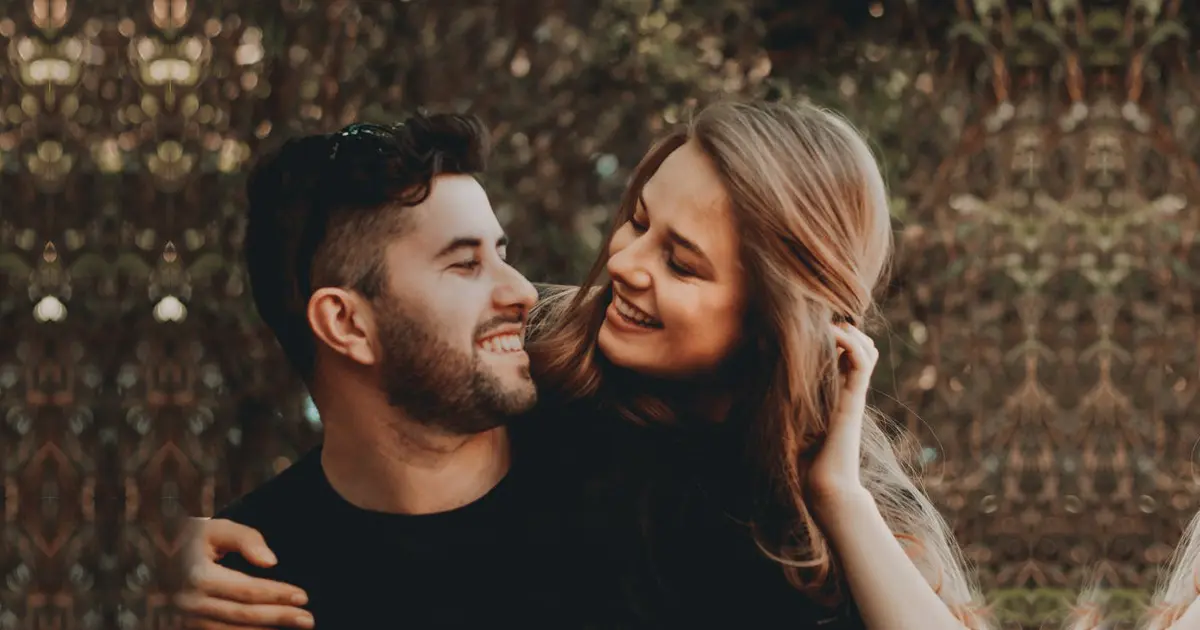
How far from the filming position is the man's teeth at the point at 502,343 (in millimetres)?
2471

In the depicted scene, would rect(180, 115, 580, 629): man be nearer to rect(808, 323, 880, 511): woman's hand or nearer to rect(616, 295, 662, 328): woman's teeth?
rect(616, 295, 662, 328): woman's teeth

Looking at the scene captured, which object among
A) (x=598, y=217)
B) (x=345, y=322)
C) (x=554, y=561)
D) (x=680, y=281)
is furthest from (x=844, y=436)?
(x=598, y=217)

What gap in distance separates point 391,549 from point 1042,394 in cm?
227

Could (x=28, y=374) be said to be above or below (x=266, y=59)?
below

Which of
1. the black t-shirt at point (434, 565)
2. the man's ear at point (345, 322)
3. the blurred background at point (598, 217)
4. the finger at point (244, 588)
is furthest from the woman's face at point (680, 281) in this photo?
the blurred background at point (598, 217)

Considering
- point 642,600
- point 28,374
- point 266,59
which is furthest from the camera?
point 266,59

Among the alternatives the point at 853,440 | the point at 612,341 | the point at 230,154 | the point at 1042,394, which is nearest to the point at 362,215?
the point at 612,341

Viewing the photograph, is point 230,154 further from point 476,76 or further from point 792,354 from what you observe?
point 792,354

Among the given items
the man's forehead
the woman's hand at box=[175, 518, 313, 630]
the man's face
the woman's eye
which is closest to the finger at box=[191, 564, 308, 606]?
the woman's hand at box=[175, 518, 313, 630]

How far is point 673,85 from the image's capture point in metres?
4.40

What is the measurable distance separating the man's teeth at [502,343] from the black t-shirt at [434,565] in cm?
26

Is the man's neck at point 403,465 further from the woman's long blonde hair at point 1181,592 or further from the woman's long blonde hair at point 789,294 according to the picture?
the woman's long blonde hair at point 1181,592

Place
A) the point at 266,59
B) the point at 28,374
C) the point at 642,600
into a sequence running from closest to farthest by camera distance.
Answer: the point at 642,600
the point at 28,374
the point at 266,59

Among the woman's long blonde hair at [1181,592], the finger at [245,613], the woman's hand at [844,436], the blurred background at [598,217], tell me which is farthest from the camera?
the blurred background at [598,217]
